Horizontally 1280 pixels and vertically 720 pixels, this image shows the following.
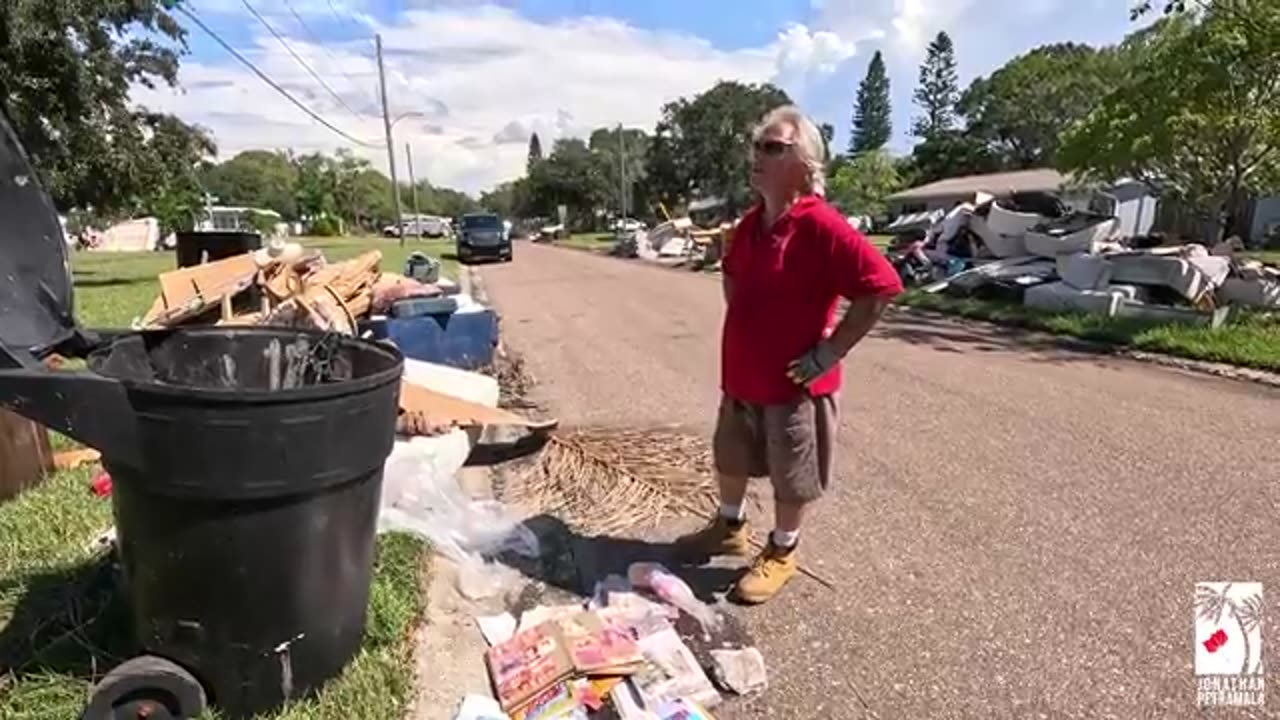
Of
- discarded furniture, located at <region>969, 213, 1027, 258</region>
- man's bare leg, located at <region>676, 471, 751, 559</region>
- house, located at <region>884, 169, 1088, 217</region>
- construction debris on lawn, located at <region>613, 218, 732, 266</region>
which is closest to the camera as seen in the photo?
man's bare leg, located at <region>676, 471, 751, 559</region>

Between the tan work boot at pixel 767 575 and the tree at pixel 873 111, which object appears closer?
the tan work boot at pixel 767 575

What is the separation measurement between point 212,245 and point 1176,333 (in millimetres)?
10930

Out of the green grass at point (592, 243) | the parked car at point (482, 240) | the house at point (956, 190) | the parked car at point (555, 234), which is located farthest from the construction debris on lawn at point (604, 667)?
the parked car at point (555, 234)

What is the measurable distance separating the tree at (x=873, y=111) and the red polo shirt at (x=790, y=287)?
296ft

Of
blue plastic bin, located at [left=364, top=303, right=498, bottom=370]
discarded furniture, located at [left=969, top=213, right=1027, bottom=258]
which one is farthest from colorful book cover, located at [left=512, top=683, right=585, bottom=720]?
discarded furniture, located at [left=969, top=213, right=1027, bottom=258]

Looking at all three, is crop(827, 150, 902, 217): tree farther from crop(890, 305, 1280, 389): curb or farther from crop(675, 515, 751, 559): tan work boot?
crop(675, 515, 751, 559): tan work boot

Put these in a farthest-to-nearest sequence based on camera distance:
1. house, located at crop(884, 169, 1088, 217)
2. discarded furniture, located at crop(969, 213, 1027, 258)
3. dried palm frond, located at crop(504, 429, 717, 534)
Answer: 1. house, located at crop(884, 169, 1088, 217)
2. discarded furniture, located at crop(969, 213, 1027, 258)
3. dried palm frond, located at crop(504, 429, 717, 534)

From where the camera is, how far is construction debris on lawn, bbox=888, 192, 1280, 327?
31.8 feet

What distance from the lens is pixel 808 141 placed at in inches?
115

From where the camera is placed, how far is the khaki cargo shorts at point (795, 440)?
10.0ft

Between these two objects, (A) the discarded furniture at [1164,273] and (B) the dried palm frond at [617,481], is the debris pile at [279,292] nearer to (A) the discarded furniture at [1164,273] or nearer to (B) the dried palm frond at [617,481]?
(B) the dried palm frond at [617,481]

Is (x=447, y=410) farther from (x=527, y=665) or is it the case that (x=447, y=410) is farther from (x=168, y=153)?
(x=168, y=153)

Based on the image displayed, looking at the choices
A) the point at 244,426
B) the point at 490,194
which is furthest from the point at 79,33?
the point at 490,194

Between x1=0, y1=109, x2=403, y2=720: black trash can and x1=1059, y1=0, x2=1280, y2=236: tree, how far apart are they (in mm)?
11467
